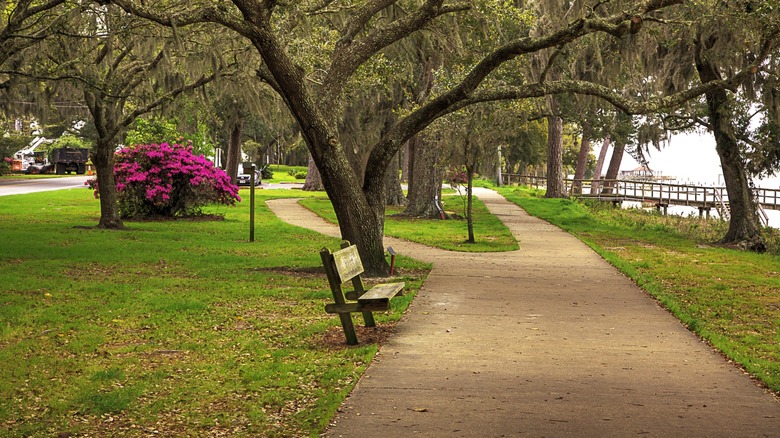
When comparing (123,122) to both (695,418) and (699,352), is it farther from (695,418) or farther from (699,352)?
(695,418)

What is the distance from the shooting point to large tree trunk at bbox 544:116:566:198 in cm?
4697

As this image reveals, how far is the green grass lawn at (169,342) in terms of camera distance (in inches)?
272

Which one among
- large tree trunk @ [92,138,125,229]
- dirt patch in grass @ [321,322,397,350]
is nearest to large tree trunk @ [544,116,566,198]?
large tree trunk @ [92,138,125,229]

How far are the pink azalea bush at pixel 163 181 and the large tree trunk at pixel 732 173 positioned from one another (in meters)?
13.7

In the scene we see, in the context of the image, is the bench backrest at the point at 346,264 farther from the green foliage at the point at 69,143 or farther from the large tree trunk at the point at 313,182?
the green foliage at the point at 69,143

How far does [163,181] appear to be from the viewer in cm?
2716

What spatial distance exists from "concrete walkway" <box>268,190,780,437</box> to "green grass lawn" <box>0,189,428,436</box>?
0.46 metres

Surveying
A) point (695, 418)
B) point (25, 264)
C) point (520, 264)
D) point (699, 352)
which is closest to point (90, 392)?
point (695, 418)

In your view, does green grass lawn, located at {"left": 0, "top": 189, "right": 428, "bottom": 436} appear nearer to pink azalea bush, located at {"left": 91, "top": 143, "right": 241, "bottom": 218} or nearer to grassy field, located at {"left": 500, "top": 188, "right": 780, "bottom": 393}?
grassy field, located at {"left": 500, "top": 188, "right": 780, "bottom": 393}

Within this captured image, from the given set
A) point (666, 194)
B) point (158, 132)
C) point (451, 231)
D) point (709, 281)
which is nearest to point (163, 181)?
point (451, 231)

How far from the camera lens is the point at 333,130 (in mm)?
14945

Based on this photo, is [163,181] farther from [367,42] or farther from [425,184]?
[367,42]

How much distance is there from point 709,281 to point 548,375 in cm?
880

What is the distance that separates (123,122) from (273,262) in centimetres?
720
